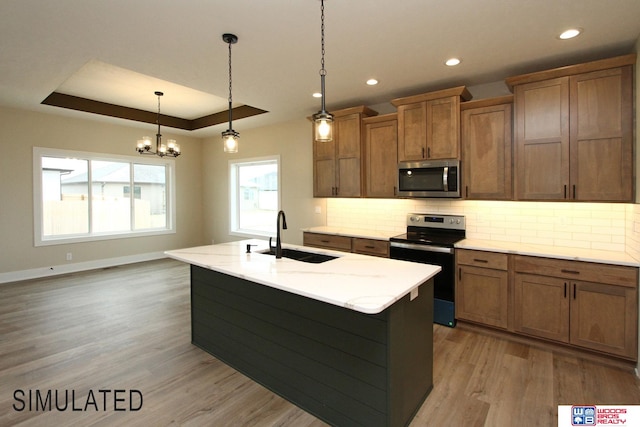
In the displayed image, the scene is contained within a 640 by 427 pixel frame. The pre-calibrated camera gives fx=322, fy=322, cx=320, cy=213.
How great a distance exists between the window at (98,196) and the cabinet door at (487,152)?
19.6 feet

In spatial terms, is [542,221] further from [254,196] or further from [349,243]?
[254,196]

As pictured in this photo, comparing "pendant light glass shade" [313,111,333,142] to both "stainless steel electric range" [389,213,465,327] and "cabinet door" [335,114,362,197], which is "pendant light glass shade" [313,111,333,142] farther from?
"cabinet door" [335,114,362,197]

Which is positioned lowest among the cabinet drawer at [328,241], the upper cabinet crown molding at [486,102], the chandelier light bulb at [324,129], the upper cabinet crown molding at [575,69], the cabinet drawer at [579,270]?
the cabinet drawer at [579,270]

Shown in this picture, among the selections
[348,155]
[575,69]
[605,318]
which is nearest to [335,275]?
[605,318]

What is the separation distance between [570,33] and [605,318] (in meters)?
2.31

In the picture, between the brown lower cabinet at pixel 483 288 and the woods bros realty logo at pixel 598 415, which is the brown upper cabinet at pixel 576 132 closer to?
the brown lower cabinet at pixel 483 288

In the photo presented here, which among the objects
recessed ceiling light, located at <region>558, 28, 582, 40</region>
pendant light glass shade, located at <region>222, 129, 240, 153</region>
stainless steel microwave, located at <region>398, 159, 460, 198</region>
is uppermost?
recessed ceiling light, located at <region>558, 28, 582, 40</region>

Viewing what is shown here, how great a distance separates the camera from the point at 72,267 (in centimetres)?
565

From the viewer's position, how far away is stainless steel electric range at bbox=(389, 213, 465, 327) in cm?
337

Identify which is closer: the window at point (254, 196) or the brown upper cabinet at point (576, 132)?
the brown upper cabinet at point (576, 132)

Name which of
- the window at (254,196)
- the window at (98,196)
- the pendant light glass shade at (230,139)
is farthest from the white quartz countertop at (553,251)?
the window at (98,196)

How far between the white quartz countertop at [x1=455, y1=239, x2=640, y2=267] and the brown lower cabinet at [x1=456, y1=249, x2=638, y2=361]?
51 millimetres

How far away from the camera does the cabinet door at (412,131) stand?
3.70m

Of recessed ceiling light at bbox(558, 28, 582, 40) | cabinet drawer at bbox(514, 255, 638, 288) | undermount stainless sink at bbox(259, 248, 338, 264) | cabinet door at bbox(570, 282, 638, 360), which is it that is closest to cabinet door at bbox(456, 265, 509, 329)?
cabinet drawer at bbox(514, 255, 638, 288)
